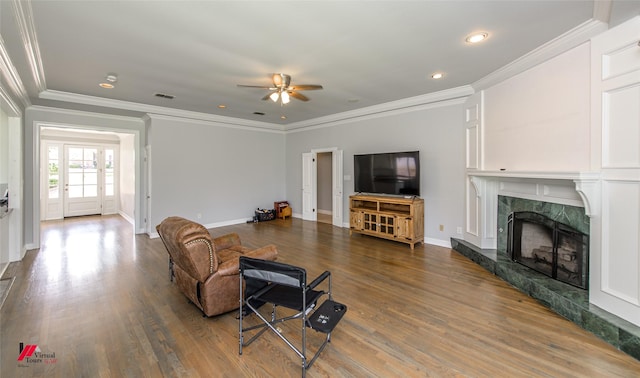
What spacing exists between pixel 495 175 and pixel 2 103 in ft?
22.2

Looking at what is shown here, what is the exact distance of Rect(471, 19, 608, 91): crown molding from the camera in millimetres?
2516

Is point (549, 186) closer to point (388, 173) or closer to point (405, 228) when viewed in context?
point (405, 228)

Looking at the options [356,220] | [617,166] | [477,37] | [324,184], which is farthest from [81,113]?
[617,166]

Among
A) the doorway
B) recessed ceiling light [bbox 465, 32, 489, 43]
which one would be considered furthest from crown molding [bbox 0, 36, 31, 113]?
the doorway

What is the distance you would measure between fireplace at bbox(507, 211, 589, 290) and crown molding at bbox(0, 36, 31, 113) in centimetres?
603

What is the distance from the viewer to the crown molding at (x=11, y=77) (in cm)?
281

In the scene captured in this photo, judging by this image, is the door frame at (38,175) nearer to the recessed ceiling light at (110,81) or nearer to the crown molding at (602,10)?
the recessed ceiling light at (110,81)

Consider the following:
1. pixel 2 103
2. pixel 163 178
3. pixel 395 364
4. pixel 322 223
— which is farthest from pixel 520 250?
pixel 2 103

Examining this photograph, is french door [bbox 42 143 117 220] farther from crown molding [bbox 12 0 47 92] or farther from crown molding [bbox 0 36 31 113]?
crown molding [bbox 12 0 47 92]

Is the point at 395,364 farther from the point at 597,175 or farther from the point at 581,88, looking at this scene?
the point at 581,88

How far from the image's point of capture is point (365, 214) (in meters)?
5.61

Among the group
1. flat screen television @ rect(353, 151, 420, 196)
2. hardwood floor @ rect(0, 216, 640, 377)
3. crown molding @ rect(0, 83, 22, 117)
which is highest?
crown molding @ rect(0, 83, 22, 117)

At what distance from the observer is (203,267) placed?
246 cm

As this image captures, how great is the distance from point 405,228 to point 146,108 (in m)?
5.61
